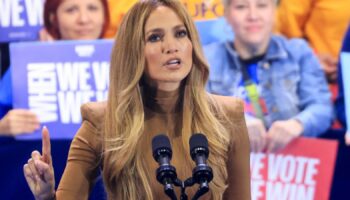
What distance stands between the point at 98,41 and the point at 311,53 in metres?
0.99

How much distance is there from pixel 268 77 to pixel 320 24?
0.35 meters

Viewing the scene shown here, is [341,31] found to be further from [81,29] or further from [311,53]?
[81,29]

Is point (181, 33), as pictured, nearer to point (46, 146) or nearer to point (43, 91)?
point (46, 146)

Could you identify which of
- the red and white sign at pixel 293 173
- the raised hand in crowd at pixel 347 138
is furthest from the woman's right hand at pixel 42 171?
the raised hand in crowd at pixel 347 138

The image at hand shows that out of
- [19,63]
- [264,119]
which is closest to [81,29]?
[19,63]

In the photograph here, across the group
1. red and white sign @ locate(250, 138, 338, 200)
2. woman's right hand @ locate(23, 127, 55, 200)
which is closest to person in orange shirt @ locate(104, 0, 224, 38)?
red and white sign @ locate(250, 138, 338, 200)

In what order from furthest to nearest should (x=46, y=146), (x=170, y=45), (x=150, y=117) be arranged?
(x=150, y=117) → (x=170, y=45) → (x=46, y=146)

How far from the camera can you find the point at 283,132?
3.43m

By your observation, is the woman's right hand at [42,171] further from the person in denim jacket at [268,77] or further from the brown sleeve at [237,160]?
the person in denim jacket at [268,77]

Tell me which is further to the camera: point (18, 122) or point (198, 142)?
point (18, 122)

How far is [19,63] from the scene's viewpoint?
3393 mm

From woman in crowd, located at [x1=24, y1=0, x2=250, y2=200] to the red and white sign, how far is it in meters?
1.43

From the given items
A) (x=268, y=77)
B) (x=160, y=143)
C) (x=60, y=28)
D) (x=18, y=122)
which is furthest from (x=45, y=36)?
(x=160, y=143)

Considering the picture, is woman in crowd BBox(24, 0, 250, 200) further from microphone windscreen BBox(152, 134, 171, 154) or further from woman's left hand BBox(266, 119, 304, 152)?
woman's left hand BBox(266, 119, 304, 152)
